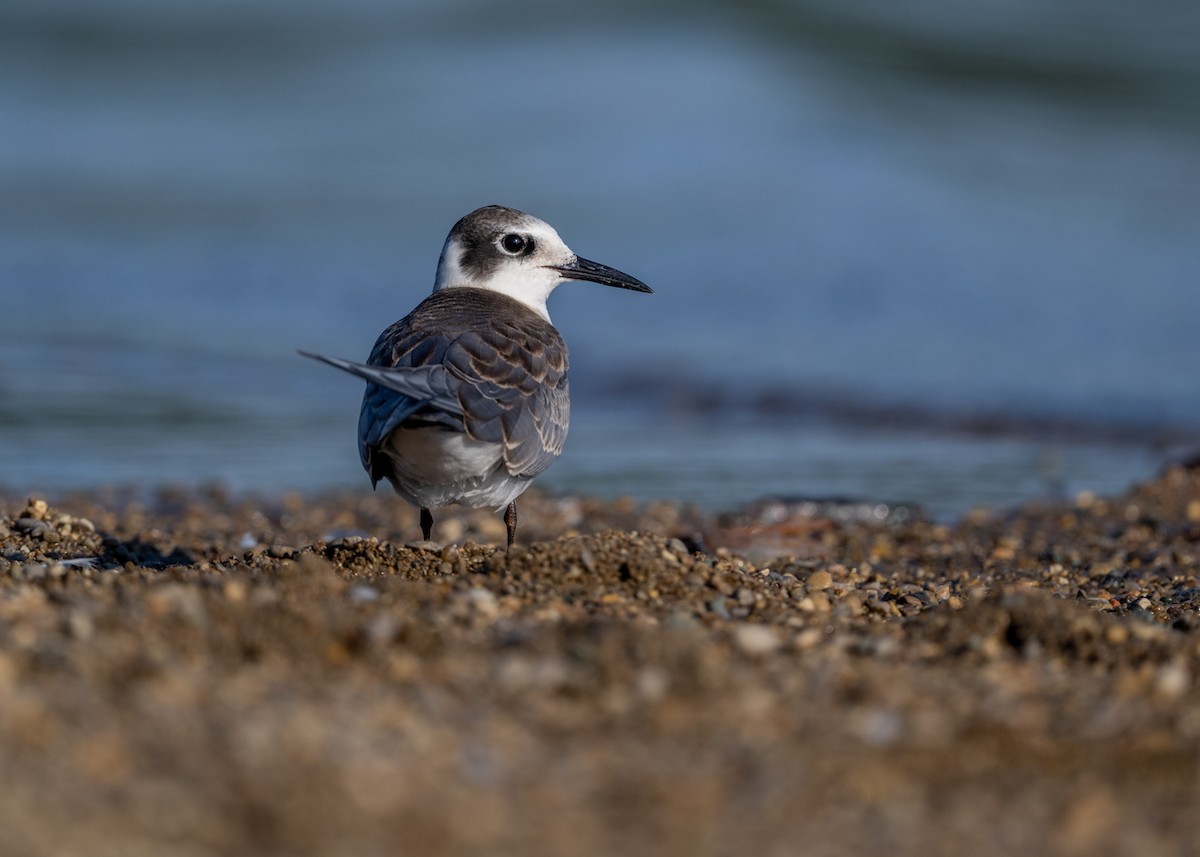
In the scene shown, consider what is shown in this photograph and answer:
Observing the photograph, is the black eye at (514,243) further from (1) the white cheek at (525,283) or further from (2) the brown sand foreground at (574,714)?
(2) the brown sand foreground at (574,714)

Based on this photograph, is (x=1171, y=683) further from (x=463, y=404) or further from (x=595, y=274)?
(x=595, y=274)

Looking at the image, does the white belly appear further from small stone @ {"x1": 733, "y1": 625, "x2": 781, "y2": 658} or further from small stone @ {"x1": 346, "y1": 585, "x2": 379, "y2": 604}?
small stone @ {"x1": 733, "y1": 625, "x2": 781, "y2": 658}

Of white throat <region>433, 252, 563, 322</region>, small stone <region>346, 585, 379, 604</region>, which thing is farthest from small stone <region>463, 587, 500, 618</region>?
white throat <region>433, 252, 563, 322</region>

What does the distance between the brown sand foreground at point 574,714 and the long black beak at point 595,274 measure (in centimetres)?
239

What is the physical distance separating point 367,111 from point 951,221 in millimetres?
9757

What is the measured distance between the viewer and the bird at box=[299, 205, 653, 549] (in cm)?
545

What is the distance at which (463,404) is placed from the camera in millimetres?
5512

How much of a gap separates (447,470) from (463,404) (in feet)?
1.00

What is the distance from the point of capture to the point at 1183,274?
14.1m

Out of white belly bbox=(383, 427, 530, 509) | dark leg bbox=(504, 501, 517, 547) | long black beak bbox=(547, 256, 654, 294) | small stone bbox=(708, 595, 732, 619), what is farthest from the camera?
long black beak bbox=(547, 256, 654, 294)

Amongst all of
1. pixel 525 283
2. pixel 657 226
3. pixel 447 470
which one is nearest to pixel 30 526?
pixel 447 470

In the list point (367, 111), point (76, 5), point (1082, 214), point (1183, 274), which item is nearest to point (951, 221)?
point (1082, 214)

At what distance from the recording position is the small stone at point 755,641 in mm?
3816

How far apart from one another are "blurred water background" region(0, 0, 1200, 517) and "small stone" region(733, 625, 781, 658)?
14.6 ft
